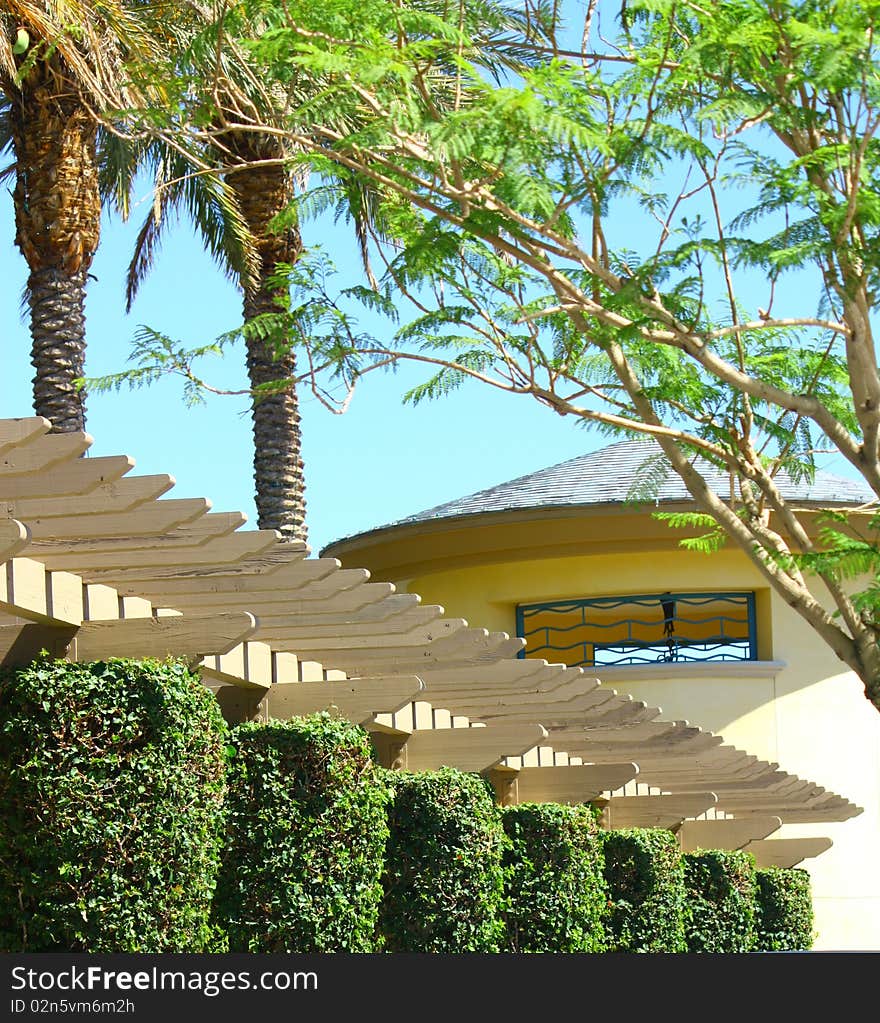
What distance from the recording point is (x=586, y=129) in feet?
25.2

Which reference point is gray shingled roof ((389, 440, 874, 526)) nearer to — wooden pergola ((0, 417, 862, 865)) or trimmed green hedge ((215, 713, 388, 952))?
wooden pergola ((0, 417, 862, 865))

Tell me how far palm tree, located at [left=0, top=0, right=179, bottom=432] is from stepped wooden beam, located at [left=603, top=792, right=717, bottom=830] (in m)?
7.40

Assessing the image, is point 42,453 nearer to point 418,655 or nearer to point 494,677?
point 418,655

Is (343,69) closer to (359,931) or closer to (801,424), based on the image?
(801,424)

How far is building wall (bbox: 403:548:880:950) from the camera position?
2209cm

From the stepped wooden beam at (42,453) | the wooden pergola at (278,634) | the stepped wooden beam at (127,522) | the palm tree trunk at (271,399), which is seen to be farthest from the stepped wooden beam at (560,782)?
the stepped wooden beam at (42,453)

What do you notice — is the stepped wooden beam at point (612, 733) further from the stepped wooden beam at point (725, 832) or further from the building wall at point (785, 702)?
the building wall at point (785, 702)

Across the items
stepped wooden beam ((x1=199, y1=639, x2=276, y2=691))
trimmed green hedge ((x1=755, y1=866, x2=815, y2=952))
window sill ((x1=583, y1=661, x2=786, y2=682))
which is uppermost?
window sill ((x1=583, y1=661, x2=786, y2=682))

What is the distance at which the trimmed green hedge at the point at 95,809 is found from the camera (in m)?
8.01

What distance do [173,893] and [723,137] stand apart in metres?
5.27

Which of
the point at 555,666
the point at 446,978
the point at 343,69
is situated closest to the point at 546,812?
the point at 555,666

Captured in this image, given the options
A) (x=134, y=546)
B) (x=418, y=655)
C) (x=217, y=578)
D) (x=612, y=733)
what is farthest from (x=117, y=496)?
(x=612, y=733)

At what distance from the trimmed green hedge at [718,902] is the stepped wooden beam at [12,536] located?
39.6 ft

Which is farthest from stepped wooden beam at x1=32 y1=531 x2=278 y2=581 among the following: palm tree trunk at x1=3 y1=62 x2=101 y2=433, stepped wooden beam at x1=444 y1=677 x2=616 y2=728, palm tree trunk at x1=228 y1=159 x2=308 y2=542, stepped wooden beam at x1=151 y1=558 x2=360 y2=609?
palm tree trunk at x1=228 y1=159 x2=308 y2=542
